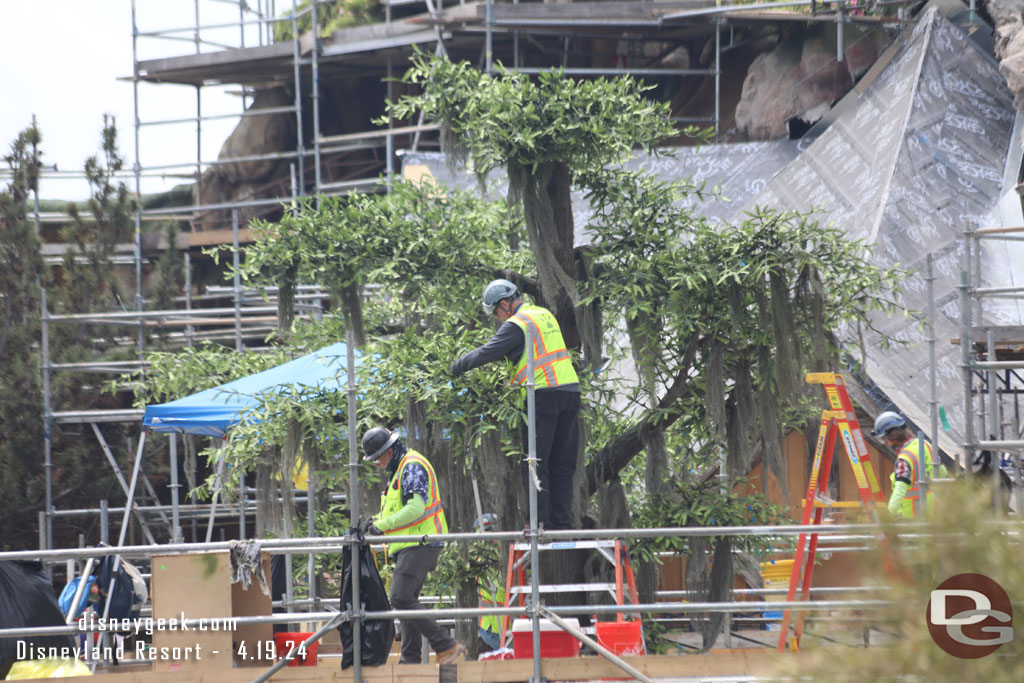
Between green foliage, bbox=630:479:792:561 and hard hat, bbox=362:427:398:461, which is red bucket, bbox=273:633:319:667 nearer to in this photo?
hard hat, bbox=362:427:398:461

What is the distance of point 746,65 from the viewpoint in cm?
2134

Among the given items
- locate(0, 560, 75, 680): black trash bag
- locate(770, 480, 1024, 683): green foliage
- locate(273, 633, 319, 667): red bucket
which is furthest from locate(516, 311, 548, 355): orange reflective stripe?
locate(770, 480, 1024, 683): green foliage

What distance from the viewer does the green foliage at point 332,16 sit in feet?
74.4

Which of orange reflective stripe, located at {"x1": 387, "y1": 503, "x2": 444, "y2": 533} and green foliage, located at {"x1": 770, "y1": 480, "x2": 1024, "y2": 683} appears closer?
green foliage, located at {"x1": 770, "y1": 480, "x2": 1024, "y2": 683}

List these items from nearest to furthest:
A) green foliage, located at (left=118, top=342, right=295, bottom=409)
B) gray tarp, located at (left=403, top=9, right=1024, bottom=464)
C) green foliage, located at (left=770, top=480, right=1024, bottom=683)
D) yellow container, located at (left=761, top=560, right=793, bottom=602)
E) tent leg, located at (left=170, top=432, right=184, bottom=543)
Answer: green foliage, located at (left=770, top=480, right=1024, bottom=683)
yellow container, located at (left=761, top=560, right=793, bottom=602)
green foliage, located at (left=118, top=342, right=295, bottom=409)
tent leg, located at (left=170, top=432, right=184, bottom=543)
gray tarp, located at (left=403, top=9, right=1024, bottom=464)

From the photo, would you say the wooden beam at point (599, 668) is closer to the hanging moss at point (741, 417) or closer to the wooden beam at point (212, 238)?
the hanging moss at point (741, 417)

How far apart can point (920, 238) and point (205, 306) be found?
1370cm

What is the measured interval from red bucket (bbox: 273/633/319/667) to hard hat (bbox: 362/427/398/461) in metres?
1.33

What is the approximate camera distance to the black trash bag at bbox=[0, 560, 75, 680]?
814 cm

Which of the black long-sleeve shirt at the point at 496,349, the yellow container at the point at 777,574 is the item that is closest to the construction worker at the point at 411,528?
the black long-sleeve shirt at the point at 496,349

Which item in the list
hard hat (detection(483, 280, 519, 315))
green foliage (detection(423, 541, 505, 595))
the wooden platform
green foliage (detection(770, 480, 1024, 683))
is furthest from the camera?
green foliage (detection(423, 541, 505, 595))

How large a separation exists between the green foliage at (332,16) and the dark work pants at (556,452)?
15619 millimetres

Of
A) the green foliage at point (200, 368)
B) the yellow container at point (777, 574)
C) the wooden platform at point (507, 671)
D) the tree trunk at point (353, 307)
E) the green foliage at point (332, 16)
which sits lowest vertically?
the yellow container at point (777, 574)

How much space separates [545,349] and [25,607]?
4285mm
